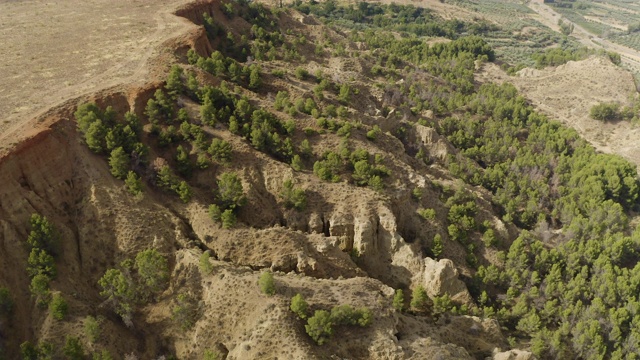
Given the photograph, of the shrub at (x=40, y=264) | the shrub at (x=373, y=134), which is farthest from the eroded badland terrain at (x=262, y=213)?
the shrub at (x=373, y=134)

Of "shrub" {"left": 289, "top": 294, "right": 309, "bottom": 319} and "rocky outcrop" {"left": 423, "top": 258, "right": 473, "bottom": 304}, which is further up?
"shrub" {"left": 289, "top": 294, "right": 309, "bottom": 319}

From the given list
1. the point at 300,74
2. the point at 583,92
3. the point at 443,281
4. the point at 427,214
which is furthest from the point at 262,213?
the point at 583,92

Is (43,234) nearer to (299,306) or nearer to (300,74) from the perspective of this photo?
(299,306)

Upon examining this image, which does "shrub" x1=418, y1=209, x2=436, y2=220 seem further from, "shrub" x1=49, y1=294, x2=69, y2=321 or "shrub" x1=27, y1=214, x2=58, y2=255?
"shrub" x1=27, y1=214, x2=58, y2=255

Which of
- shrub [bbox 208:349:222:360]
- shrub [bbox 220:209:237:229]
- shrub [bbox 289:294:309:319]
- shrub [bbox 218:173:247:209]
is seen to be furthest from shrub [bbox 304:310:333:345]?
shrub [bbox 218:173:247:209]

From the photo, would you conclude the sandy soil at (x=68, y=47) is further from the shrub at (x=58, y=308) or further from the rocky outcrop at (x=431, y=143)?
the rocky outcrop at (x=431, y=143)

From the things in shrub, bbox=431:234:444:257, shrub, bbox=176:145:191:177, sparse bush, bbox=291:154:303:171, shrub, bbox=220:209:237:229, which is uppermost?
shrub, bbox=176:145:191:177
